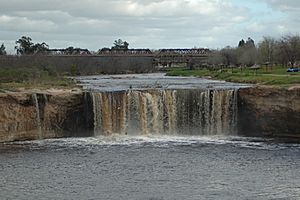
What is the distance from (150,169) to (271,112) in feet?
44.3

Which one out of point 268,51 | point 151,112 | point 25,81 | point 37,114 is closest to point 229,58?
point 268,51

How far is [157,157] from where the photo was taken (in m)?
27.7

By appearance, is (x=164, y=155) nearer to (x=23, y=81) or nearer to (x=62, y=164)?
(x=62, y=164)

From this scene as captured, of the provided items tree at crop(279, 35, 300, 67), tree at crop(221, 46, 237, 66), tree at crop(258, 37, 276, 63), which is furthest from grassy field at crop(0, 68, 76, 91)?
tree at crop(221, 46, 237, 66)

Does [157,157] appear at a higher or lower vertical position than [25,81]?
lower

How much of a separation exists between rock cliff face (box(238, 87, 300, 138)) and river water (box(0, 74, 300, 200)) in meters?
1.06

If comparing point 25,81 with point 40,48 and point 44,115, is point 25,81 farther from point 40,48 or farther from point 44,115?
point 40,48

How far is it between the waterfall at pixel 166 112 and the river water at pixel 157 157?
0.06m

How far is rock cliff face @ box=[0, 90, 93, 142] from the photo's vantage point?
1362 inches

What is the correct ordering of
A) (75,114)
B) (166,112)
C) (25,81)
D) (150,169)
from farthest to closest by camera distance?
(25,81), (166,112), (75,114), (150,169)

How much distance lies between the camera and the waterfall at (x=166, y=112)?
37.1 meters

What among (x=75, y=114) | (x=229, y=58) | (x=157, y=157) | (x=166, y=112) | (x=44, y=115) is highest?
(x=229, y=58)

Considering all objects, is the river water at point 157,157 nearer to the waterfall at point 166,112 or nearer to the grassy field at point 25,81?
the waterfall at point 166,112

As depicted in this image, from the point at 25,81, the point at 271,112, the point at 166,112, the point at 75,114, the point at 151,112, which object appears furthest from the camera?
the point at 25,81
